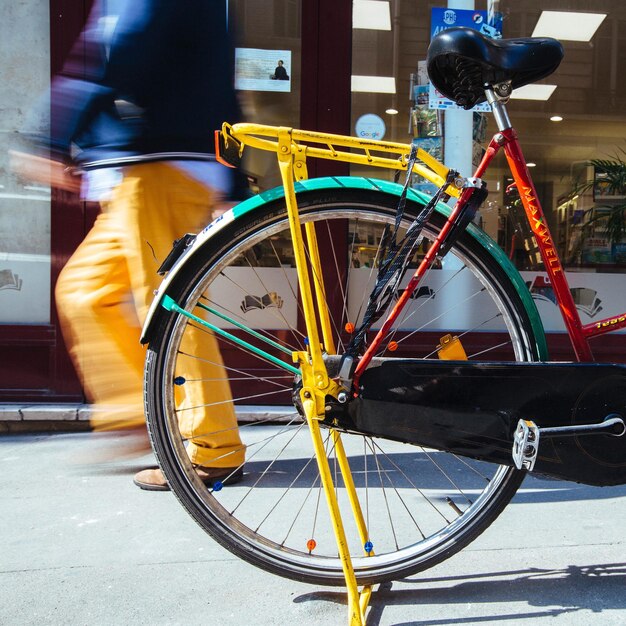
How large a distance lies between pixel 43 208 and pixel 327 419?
3.13m

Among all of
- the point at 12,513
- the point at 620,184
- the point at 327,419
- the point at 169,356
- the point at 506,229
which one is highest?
the point at 620,184

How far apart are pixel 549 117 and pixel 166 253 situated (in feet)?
10.2

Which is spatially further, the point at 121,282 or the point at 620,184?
the point at 620,184

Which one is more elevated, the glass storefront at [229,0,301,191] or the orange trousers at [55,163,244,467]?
the glass storefront at [229,0,301,191]

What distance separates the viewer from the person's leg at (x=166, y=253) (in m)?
2.56

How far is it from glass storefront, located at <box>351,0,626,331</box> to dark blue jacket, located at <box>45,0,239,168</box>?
1.91 meters

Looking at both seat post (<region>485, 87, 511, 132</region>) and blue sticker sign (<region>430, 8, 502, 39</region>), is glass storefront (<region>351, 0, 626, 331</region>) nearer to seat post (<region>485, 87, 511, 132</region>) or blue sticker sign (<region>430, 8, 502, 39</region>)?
blue sticker sign (<region>430, 8, 502, 39</region>)

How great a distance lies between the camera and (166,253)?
261 centimetres

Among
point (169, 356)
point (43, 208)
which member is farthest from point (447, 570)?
point (43, 208)

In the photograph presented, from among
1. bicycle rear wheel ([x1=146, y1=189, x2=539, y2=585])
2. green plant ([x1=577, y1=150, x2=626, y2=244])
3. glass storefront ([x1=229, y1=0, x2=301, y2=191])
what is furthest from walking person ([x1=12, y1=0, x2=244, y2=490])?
green plant ([x1=577, y1=150, x2=626, y2=244])

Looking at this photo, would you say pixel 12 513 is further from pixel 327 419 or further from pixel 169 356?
pixel 327 419

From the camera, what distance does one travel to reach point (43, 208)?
13.7 feet

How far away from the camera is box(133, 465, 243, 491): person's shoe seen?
102 inches

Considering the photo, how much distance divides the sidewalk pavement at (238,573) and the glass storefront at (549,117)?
78.6 inches
